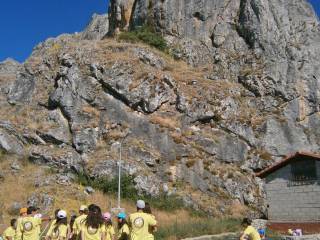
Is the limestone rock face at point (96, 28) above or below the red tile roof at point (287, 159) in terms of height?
above

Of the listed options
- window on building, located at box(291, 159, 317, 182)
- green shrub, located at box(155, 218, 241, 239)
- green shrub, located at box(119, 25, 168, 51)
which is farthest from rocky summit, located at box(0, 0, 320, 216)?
window on building, located at box(291, 159, 317, 182)

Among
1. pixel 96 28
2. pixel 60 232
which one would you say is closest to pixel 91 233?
pixel 60 232

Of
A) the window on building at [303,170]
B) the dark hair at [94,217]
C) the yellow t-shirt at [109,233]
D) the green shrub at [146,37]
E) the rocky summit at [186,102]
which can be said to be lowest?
the yellow t-shirt at [109,233]

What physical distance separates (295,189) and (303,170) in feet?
3.80

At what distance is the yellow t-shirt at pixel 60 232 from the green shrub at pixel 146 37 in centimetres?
3593

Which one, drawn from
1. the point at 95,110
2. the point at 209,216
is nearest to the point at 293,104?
the point at 209,216

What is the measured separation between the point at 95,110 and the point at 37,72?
26.5ft

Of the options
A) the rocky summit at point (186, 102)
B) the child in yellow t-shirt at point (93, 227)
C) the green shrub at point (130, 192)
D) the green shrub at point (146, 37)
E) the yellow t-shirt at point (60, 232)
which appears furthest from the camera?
the green shrub at point (146, 37)

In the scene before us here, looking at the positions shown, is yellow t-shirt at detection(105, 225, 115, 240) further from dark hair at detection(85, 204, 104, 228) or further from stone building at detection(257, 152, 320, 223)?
stone building at detection(257, 152, 320, 223)

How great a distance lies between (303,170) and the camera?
87.7 feet

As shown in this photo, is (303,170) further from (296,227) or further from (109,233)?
(109,233)

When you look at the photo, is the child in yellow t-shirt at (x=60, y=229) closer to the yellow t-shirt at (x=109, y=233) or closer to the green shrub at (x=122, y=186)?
the yellow t-shirt at (x=109, y=233)

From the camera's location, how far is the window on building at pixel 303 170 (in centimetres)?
2633

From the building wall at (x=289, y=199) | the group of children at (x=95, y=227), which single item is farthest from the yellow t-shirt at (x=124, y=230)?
the building wall at (x=289, y=199)
